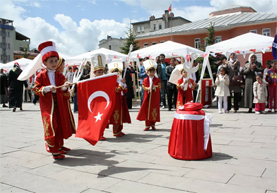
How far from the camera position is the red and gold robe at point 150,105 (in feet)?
23.9

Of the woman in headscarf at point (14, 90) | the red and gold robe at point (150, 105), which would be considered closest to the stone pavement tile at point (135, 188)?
the red and gold robe at point (150, 105)

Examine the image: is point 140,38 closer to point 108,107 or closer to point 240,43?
point 240,43

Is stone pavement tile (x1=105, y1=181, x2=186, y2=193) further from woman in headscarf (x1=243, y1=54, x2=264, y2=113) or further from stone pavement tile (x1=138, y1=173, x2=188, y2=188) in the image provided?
woman in headscarf (x1=243, y1=54, x2=264, y2=113)

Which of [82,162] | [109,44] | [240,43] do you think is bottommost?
Answer: [82,162]

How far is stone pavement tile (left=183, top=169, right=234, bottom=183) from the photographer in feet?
11.6

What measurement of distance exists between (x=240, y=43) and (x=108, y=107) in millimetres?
10135

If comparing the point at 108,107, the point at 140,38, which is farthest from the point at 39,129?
the point at 140,38

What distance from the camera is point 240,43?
41.3ft

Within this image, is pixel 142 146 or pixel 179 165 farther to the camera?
pixel 142 146

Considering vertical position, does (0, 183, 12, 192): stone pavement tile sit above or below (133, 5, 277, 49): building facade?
below

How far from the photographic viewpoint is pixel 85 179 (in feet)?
12.1

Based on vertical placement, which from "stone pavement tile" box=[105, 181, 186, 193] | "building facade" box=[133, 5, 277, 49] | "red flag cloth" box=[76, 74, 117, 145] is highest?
"building facade" box=[133, 5, 277, 49]

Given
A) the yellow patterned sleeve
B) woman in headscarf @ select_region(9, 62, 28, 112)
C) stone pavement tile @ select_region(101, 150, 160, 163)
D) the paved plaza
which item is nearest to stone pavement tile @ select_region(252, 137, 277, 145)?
the paved plaza

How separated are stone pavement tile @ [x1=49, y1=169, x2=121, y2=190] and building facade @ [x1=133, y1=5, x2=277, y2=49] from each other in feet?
96.2
